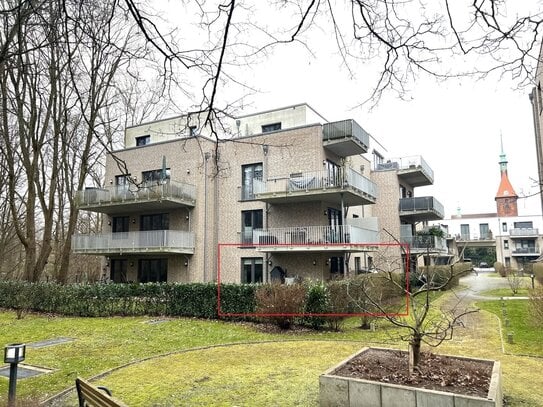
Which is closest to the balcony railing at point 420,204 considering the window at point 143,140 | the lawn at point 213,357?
the lawn at point 213,357

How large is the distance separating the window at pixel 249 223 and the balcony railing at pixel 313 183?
6.06ft

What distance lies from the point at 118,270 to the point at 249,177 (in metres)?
9.97

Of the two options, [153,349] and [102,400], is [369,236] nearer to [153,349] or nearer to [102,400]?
[153,349]

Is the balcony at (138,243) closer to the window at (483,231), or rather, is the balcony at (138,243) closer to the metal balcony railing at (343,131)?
the metal balcony railing at (343,131)

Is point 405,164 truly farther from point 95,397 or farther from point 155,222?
point 95,397

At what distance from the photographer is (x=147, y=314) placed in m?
14.9

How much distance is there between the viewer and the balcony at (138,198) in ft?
68.6

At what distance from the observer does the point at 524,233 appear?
60.2 metres

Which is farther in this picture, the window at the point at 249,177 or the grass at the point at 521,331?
the window at the point at 249,177

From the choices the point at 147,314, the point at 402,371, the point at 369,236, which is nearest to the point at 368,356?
the point at 402,371

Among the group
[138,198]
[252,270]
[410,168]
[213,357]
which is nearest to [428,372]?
[213,357]

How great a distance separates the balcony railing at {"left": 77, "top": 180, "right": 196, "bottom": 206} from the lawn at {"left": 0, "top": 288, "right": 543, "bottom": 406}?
817 centimetres

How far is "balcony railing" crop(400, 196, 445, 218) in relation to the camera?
25.7 meters

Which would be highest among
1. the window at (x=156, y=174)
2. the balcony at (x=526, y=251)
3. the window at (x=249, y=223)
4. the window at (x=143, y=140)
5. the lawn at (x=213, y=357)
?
the window at (x=143, y=140)
